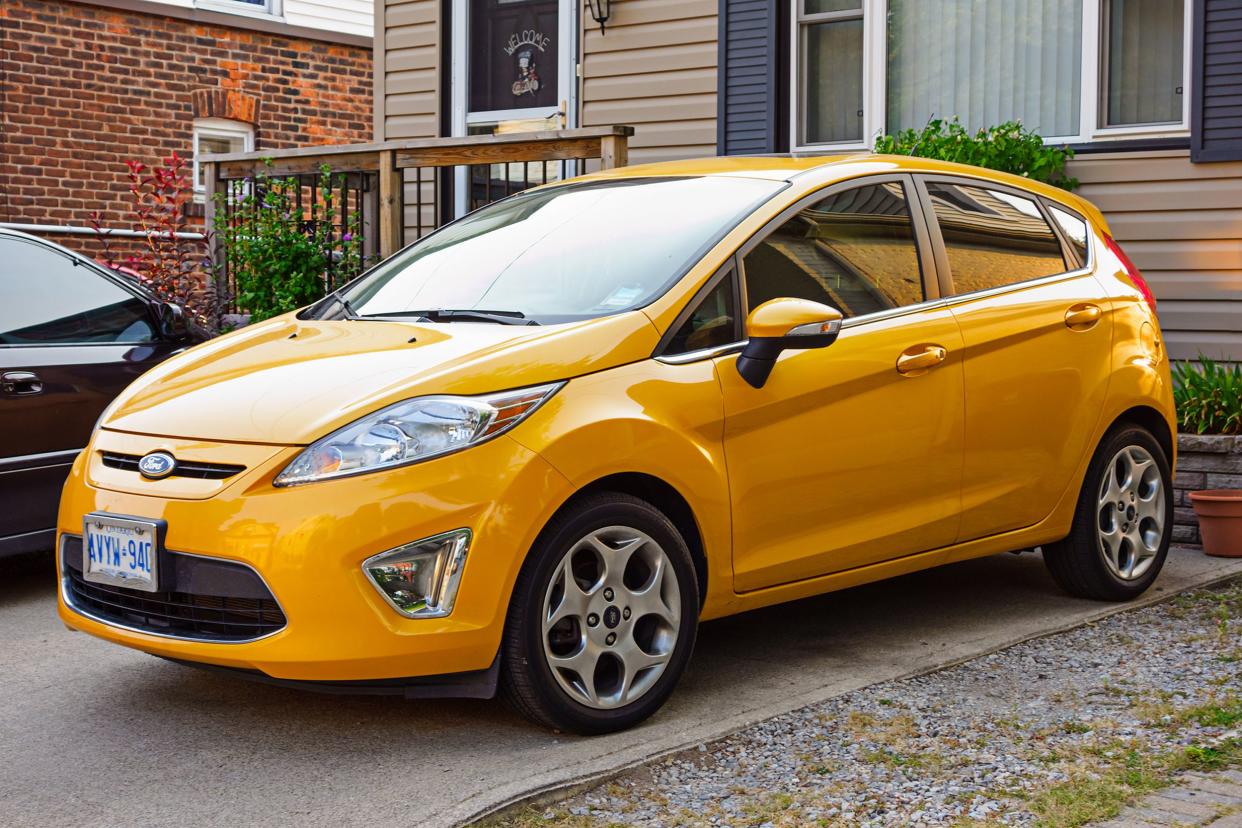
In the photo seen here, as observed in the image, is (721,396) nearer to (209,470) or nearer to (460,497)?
(460,497)

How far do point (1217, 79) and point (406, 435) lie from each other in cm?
568

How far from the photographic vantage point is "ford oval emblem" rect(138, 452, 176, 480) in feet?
13.4

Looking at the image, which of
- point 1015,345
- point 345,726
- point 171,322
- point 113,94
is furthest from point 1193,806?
point 113,94

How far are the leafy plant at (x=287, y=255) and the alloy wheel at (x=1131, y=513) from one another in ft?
17.7

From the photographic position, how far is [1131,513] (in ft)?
19.4

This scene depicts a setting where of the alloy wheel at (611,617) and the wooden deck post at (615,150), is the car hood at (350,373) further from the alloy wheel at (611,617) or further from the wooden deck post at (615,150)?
the wooden deck post at (615,150)

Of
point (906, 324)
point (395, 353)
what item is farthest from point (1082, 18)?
point (395, 353)

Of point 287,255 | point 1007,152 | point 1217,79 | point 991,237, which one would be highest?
point 1217,79

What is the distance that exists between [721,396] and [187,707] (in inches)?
73.0

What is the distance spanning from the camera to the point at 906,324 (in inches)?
197

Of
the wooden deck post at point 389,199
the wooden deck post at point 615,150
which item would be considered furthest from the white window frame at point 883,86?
the wooden deck post at point 389,199

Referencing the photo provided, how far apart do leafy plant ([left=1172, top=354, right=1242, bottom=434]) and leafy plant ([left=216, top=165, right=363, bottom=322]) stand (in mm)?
5088

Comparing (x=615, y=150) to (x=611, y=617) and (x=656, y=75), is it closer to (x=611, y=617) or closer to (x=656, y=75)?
(x=656, y=75)

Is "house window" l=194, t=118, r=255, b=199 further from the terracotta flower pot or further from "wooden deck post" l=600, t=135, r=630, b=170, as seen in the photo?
the terracotta flower pot
